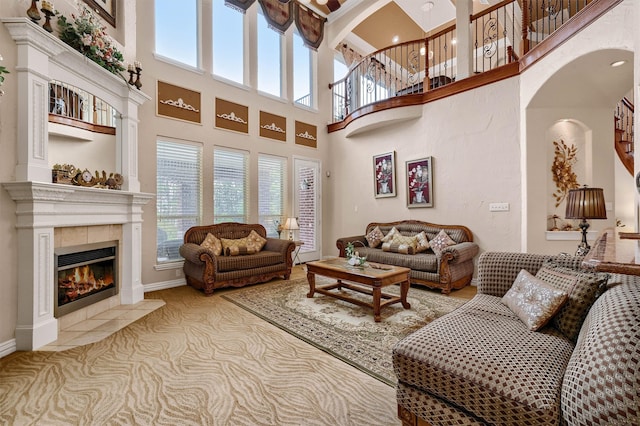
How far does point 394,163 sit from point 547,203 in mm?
2549

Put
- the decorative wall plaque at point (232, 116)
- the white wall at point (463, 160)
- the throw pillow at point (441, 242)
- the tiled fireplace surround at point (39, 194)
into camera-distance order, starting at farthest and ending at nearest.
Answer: the decorative wall plaque at point (232, 116) < the throw pillow at point (441, 242) < the white wall at point (463, 160) < the tiled fireplace surround at point (39, 194)

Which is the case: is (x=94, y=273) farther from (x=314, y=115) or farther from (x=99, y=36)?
(x=314, y=115)

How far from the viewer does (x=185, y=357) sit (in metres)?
2.42

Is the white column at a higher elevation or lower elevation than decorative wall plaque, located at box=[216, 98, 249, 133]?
higher

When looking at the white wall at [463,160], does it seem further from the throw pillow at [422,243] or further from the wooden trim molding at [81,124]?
the wooden trim molding at [81,124]

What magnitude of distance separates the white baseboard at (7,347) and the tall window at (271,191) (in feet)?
12.4

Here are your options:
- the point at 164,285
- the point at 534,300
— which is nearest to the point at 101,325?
the point at 164,285

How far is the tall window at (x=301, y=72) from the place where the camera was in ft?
21.8

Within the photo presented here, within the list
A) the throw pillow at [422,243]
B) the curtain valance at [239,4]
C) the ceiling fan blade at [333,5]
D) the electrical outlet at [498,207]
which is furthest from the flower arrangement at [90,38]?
the electrical outlet at [498,207]

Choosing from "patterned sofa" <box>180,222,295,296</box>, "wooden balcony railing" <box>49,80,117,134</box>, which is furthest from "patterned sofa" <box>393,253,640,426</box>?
"wooden balcony railing" <box>49,80,117,134</box>

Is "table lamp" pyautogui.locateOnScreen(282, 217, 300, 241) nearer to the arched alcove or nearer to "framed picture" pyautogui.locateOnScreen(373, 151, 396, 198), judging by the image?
"framed picture" pyautogui.locateOnScreen(373, 151, 396, 198)

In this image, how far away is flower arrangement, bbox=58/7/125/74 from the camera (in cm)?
301

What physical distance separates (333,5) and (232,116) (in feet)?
11.9

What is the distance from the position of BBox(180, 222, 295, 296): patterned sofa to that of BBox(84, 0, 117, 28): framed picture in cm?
299
